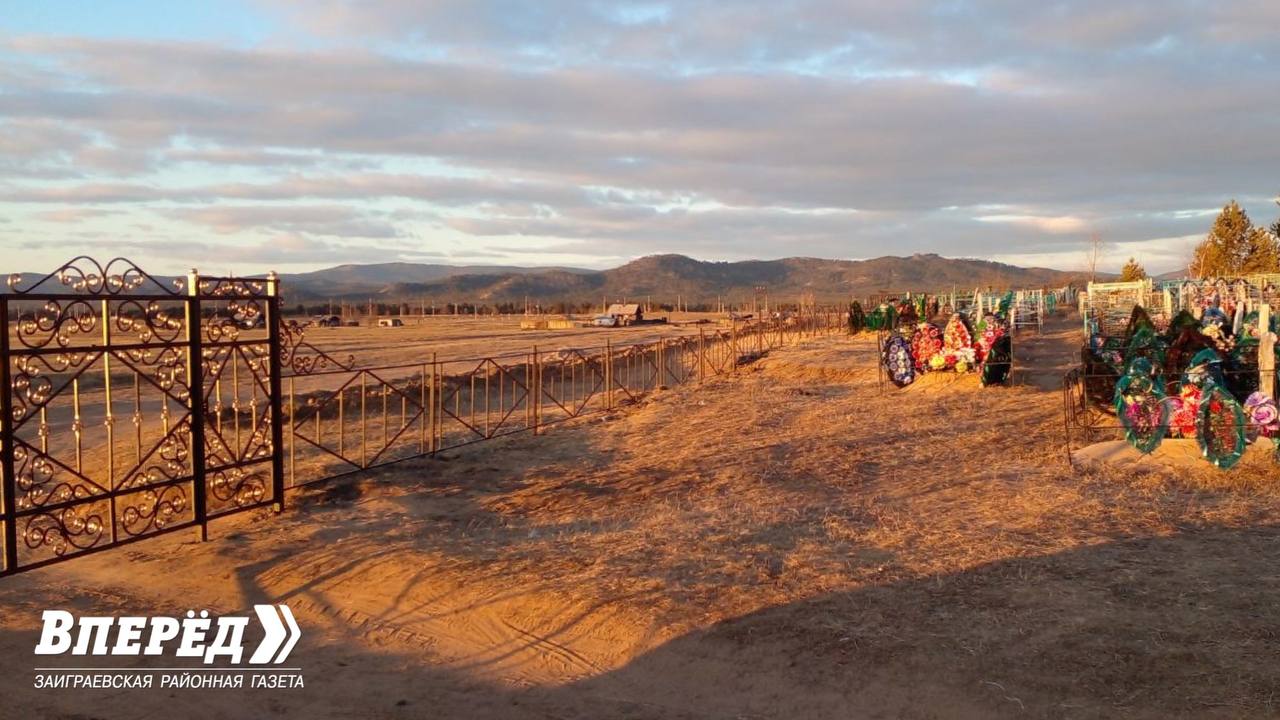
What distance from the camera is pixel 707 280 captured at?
177 m

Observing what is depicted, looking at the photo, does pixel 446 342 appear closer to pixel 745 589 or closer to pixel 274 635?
pixel 274 635

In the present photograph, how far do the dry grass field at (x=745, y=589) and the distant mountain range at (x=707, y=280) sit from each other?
142 metres

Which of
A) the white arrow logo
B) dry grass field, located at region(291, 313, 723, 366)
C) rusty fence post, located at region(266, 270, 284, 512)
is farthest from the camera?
dry grass field, located at region(291, 313, 723, 366)

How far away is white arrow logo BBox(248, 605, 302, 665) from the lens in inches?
263

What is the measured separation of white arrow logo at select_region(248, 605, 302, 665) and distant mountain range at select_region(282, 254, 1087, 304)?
144289 millimetres

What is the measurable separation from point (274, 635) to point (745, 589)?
3.54m

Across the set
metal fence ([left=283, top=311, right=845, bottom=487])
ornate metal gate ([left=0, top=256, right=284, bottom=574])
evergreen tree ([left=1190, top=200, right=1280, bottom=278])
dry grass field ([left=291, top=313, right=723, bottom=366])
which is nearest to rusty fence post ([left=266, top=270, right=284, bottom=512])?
ornate metal gate ([left=0, top=256, right=284, bottom=574])

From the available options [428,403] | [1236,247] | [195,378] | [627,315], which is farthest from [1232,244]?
[195,378]

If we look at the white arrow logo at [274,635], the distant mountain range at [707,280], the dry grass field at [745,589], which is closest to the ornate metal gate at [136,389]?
the dry grass field at [745,589]

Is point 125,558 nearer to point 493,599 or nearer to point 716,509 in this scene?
point 493,599

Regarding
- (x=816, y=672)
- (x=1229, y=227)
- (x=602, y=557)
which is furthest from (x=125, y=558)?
(x=1229, y=227)

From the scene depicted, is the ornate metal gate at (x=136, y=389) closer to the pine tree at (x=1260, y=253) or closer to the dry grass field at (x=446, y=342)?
the dry grass field at (x=446, y=342)

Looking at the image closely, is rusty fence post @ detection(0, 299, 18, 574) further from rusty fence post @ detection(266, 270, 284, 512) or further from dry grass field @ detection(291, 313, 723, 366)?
dry grass field @ detection(291, 313, 723, 366)

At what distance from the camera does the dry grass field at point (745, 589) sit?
571 cm
